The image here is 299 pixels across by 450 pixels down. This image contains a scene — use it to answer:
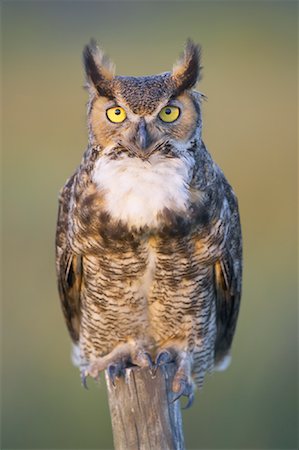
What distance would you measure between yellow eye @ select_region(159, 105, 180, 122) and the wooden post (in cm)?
75

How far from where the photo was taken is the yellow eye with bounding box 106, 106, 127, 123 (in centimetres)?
255

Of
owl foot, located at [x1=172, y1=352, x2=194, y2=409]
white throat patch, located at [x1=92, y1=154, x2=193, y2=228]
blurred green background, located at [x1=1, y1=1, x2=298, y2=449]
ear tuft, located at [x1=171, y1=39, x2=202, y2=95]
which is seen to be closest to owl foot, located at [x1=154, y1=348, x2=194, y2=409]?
owl foot, located at [x1=172, y1=352, x2=194, y2=409]

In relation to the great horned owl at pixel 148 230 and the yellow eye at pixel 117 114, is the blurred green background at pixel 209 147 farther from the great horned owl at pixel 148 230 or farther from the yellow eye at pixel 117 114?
the yellow eye at pixel 117 114

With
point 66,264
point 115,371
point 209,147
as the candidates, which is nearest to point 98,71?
point 66,264

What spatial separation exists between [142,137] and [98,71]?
37 centimetres

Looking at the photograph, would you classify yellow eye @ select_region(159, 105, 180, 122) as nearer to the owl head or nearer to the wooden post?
the owl head

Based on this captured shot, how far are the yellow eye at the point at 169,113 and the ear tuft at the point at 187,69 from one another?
6 cm

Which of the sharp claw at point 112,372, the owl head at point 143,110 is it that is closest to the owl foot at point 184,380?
the sharp claw at point 112,372

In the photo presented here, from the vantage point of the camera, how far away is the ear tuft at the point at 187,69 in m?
2.62

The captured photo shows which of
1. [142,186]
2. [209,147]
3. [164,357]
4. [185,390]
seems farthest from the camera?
[209,147]

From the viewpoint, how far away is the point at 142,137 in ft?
7.98

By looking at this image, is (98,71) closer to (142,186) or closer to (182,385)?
(142,186)
